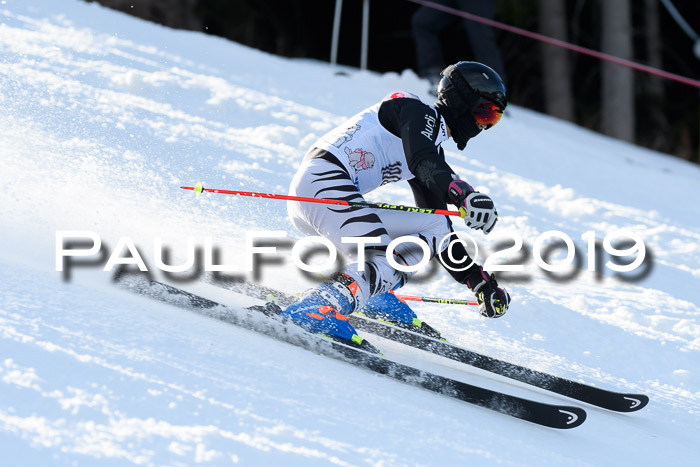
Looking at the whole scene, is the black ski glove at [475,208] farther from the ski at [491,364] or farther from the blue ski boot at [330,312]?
the ski at [491,364]

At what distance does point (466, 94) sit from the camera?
3.30 metres

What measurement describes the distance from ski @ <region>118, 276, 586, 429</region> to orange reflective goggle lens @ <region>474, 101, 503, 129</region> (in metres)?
1.05

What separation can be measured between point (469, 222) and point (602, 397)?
852mm

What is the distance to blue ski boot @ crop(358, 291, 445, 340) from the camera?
3.57 metres

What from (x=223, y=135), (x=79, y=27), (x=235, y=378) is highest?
(x=79, y=27)

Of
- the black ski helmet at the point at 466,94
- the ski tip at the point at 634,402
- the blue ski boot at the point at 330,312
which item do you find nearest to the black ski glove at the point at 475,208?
the black ski helmet at the point at 466,94

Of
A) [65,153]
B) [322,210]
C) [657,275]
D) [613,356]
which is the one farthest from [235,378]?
[657,275]

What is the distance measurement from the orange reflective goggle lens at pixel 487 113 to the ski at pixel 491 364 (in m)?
0.92

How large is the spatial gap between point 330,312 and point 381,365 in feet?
1.03

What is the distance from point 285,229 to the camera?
181 inches

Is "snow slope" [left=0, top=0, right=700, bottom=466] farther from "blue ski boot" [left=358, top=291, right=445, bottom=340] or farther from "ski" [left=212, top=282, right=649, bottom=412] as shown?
"blue ski boot" [left=358, top=291, right=445, bottom=340]

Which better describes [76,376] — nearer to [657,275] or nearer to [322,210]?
[322,210]

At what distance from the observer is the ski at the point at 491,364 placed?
3.14m

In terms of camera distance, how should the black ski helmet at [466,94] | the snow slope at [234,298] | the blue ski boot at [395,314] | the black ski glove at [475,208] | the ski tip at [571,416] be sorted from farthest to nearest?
the blue ski boot at [395,314] → the black ski helmet at [466,94] → the black ski glove at [475,208] → the ski tip at [571,416] → the snow slope at [234,298]
